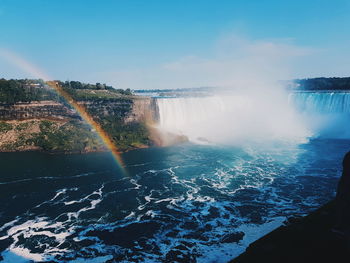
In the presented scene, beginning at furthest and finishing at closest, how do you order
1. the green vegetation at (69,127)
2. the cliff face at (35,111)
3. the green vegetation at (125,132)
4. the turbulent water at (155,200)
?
1. the cliff face at (35,111)
2. the green vegetation at (125,132)
3. the green vegetation at (69,127)
4. the turbulent water at (155,200)

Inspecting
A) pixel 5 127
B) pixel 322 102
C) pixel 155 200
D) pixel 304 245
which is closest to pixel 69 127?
pixel 5 127

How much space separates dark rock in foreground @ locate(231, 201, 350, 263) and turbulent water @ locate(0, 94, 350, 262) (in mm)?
5565

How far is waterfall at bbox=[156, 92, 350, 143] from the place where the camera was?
56750 mm

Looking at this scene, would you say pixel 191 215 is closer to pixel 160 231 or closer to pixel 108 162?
pixel 160 231

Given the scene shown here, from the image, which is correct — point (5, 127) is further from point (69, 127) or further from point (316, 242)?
point (316, 242)

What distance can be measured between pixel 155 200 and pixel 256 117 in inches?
2136

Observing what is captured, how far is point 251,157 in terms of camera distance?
3909 cm

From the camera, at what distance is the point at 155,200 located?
79.7 feet

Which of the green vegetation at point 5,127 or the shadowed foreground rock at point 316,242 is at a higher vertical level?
the shadowed foreground rock at point 316,242

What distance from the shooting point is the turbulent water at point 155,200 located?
16.8 metres

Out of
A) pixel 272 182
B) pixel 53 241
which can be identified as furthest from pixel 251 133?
pixel 53 241

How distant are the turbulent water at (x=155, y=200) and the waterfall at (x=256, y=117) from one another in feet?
44.4

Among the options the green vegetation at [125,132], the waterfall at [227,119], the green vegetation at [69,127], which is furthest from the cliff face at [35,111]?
the waterfall at [227,119]

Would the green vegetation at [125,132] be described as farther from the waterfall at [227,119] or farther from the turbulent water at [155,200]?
the waterfall at [227,119]
